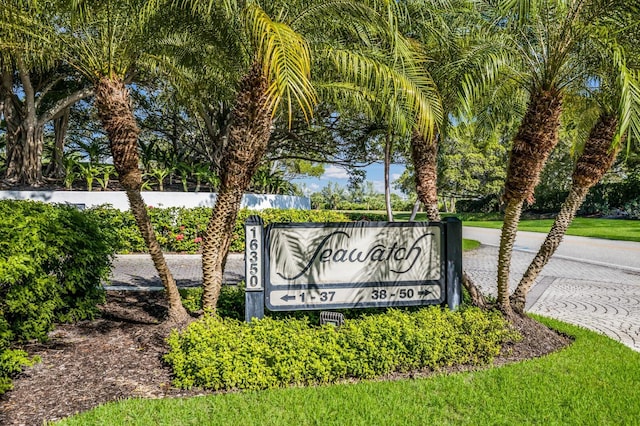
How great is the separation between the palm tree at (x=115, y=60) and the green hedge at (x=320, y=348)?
162cm

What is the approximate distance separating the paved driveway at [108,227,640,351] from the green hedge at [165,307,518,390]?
2.38 metres

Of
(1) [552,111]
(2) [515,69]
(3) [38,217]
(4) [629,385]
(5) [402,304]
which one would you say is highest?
(2) [515,69]

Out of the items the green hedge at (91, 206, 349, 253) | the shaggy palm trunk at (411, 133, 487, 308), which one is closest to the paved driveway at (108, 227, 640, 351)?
the green hedge at (91, 206, 349, 253)

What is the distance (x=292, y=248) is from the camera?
196 inches

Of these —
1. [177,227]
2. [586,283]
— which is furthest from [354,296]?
[177,227]

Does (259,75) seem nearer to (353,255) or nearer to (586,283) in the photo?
(353,255)

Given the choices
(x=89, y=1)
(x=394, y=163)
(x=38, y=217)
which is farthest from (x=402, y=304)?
(x=394, y=163)

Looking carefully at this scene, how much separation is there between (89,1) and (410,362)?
476 cm

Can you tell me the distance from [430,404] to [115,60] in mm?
4675

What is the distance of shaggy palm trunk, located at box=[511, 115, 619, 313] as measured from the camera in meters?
5.11

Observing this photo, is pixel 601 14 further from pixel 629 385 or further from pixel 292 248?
pixel 292 248

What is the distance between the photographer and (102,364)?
4.25m

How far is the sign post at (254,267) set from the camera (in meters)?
4.80

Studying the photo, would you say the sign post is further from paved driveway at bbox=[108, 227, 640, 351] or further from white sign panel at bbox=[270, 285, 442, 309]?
paved driveway at bbox=[108, 227, 640, 351]
